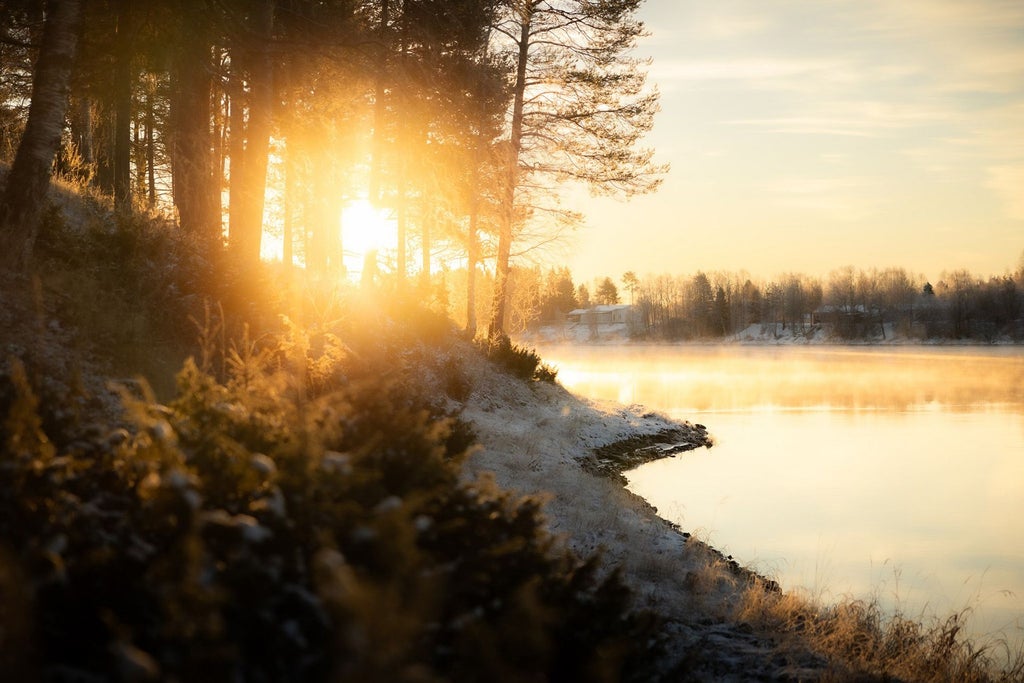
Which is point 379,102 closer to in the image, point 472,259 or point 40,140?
point 472,259

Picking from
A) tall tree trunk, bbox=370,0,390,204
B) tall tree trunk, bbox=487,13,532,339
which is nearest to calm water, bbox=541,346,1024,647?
tall tree trunk, bbox=487,13,532,339

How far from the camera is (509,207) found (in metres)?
21.0

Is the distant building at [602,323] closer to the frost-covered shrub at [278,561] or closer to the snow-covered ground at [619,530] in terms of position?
the snow-covered ground at [619,530]

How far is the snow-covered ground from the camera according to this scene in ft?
17.3

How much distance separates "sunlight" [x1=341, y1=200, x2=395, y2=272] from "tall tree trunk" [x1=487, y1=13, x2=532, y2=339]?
346 centimetres

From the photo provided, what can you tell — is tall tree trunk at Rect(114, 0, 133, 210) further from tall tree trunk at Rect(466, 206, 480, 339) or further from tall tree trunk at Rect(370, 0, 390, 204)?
tall tree trunk at Rect(466, 206, 480, 339)

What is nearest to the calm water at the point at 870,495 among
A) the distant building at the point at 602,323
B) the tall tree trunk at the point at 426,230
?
the tall tree trunk at the point at 426,230

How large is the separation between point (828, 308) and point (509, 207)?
11490 cm

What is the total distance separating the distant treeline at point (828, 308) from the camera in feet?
305

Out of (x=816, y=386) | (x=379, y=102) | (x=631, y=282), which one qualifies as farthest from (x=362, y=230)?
(x=631, y=282)

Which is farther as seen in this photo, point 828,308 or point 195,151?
point 828,308

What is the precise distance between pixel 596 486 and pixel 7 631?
9.48 metres

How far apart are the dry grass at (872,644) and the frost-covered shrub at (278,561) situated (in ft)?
8.93

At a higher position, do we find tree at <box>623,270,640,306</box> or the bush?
tree at <box>623,270,640,306</box>
